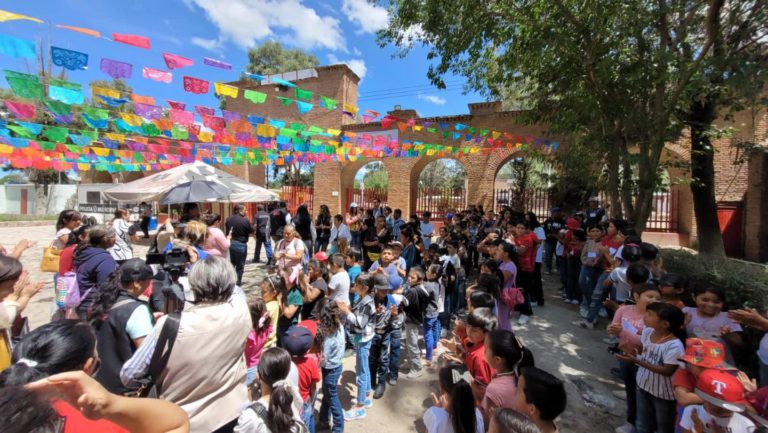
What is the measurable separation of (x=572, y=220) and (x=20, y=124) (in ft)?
36.1

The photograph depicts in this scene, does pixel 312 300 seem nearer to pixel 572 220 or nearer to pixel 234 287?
pixel 234 287

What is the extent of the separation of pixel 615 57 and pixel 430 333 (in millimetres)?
5069

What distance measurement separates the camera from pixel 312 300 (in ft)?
11.7

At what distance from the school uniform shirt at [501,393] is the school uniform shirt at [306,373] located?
1204mm

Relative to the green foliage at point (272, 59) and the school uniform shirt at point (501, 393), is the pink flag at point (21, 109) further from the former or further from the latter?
the green foliage at point (272, 59)

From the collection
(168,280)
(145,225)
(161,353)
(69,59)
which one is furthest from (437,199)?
(161,353)

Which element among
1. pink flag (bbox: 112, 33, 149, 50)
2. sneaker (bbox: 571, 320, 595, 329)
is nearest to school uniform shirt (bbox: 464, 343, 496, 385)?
sneaker (bbox: 571, 320, 595, 329)

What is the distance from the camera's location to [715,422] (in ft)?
5.98

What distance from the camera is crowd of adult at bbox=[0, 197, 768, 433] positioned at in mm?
1251

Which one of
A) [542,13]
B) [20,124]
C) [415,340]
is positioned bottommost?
[415,340]

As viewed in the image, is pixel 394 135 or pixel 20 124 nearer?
pixel 20 124

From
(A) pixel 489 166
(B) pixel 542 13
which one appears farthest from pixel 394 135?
(B) pixel 542 13

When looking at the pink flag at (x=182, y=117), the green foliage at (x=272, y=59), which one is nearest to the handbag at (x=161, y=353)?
the pink flag at (x=182, y=117)

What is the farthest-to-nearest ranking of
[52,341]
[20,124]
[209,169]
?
[209,169] < [20,124] < [52,341]
